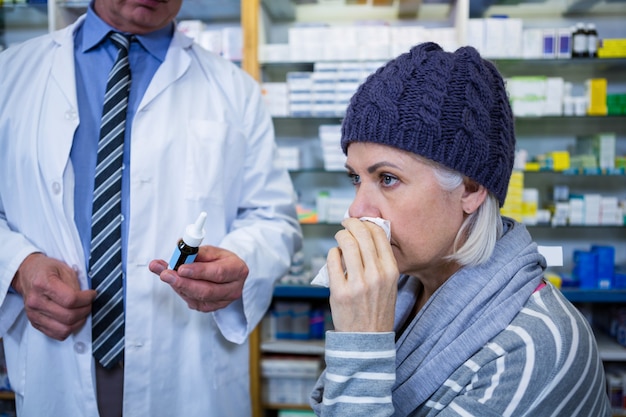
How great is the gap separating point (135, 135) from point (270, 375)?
2.21 meters

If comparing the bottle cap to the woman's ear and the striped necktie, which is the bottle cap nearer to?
the striped necktie

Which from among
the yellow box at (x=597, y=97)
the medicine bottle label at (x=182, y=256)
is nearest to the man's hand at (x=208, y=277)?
the medicine bottle label at (x=182, y=256)

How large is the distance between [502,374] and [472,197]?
0.39 metres

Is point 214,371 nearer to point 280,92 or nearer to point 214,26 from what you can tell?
point 280,92

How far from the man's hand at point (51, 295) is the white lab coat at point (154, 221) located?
0.16 ft

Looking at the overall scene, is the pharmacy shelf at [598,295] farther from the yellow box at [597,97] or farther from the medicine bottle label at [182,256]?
the medicine bottle label at [182,256]

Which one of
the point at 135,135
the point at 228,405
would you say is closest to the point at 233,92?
the point at 135,135

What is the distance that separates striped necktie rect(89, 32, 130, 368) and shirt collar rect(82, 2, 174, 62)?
23 cm

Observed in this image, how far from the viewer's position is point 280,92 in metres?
3.28

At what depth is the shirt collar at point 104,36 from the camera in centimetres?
154

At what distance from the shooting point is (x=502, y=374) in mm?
987

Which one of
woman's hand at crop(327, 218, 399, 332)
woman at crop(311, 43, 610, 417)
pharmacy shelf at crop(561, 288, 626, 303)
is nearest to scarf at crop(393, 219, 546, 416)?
woman at crop(311, 43, 610, 417)

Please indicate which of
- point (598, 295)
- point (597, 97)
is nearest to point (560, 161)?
A: point (597, 97)

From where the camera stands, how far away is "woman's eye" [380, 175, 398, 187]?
1.18 meters
